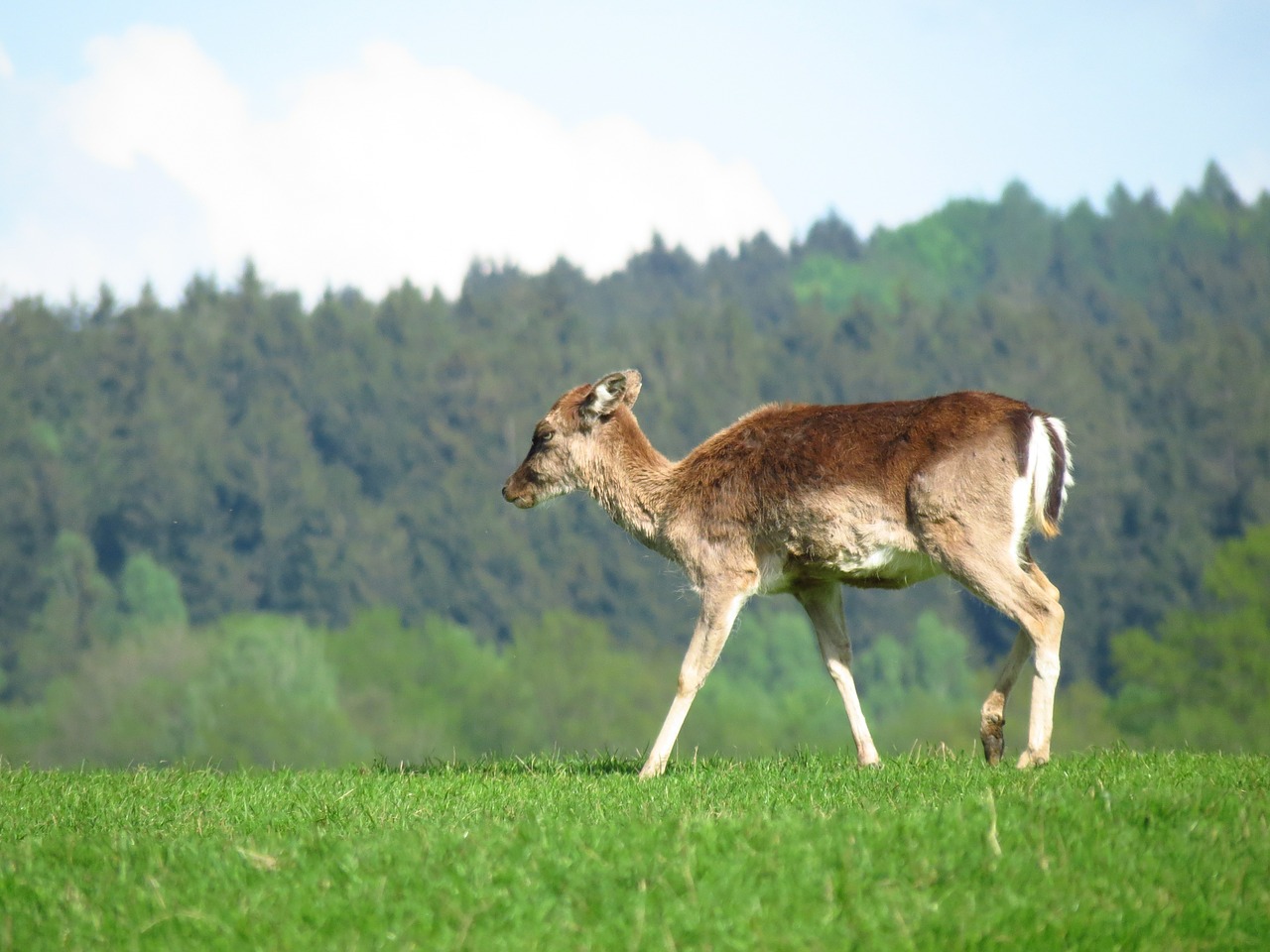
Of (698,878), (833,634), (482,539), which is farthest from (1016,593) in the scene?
(482,539)

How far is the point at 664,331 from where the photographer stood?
10962 cm

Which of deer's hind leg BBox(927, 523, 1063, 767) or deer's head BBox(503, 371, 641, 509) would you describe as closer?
deer's hind leg BBox(927, 523, 1063, 767)

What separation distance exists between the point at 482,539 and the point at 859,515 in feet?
264

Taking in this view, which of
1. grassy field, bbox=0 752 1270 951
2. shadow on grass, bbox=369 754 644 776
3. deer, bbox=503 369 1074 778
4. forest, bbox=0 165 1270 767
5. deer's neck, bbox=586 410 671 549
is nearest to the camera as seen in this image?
grassy field, bbox=0 752 1270 951

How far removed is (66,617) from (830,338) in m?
50.6

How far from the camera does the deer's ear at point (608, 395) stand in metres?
11.6

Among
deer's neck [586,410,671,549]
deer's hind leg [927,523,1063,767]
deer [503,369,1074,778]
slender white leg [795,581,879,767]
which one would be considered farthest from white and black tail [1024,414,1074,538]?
deer's neck [586,410,671,549]

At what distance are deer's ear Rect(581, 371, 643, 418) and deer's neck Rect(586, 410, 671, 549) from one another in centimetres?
11

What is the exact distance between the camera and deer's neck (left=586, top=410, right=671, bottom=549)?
1125 cm

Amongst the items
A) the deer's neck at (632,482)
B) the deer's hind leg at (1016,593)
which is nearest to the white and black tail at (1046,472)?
the deer's hind leg at (1016,593)

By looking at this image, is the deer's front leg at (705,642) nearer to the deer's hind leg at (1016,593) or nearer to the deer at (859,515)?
the deer at (859,515)

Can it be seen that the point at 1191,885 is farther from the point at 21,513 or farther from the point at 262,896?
the point at 21,513

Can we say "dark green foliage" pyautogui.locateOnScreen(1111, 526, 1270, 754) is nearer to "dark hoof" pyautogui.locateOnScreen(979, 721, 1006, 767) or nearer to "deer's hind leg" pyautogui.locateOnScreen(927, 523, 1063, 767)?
"dark hoof" pyautogui.locateOnScreen(979, 721, 1006, 767)

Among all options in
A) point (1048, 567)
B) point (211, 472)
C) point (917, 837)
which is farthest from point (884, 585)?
point (211, 472)
